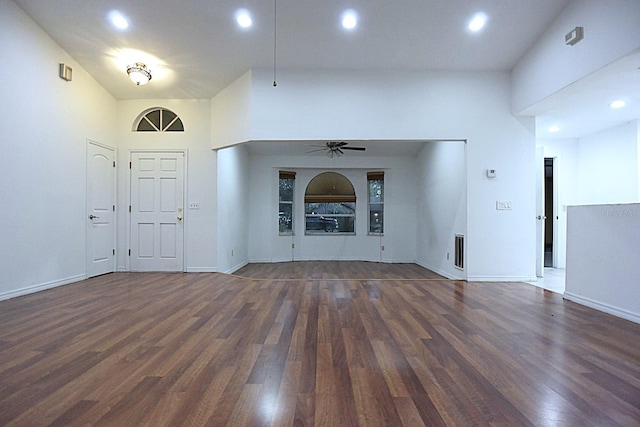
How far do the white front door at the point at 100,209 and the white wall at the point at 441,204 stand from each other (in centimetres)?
552

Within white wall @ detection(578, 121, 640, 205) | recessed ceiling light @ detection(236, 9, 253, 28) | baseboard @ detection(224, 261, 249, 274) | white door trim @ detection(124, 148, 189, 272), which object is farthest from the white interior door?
white door trim @ detection(124, 148, 189, 272)

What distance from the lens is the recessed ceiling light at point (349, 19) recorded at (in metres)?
4.32

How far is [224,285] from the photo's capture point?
5.09 m

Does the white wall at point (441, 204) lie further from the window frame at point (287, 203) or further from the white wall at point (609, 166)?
the window frame at point (287, 203)

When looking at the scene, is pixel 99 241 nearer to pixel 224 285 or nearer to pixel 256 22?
pixel 224 285

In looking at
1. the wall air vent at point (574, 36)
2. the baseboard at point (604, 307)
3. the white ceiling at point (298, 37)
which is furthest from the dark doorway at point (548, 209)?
the wall air vent at point (574, 36)

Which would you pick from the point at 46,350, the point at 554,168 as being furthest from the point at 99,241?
the point at 554,168

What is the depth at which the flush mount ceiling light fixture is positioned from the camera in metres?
5.10

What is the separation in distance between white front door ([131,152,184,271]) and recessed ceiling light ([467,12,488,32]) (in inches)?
183

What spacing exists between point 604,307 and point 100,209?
662 cm

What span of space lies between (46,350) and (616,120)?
24.4 feet

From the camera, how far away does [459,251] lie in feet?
19.0

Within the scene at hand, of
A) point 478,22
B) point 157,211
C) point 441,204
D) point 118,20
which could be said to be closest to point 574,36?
point 478,22

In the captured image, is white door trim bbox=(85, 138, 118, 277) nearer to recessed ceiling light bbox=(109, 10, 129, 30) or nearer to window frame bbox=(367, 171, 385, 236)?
recessed ceiling light bbox=(109, 10, 129, 30)
